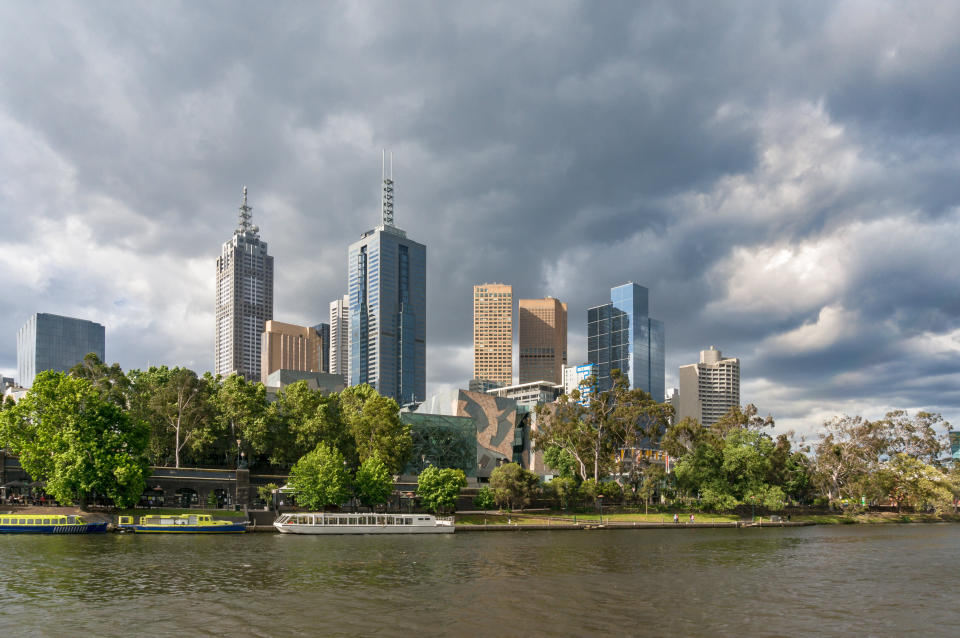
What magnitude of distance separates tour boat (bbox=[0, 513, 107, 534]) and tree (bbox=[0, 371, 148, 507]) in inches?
237

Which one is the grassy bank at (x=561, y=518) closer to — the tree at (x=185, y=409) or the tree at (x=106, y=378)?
the tree at (x=185, y=409)

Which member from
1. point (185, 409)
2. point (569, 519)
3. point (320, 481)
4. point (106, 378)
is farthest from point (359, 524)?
point (106, 378)

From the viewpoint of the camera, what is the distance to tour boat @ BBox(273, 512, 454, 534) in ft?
306

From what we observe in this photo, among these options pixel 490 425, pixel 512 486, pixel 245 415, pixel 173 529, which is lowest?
pixel 173 529

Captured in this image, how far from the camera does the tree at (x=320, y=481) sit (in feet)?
343

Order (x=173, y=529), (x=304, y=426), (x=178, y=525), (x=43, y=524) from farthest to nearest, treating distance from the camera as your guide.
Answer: (x=304, y=426)
(x=178, y=525)
(x=173, y=529)
(x=43, y=524)

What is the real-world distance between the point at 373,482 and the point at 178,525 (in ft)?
97.4

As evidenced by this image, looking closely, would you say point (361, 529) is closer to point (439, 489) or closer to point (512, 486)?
point (439, 489)

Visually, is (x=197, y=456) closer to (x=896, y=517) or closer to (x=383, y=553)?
(x=383, y=553)

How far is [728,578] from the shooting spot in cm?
5806

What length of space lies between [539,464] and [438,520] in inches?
3568

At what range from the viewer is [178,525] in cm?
8888

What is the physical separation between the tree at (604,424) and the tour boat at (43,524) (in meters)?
77.1

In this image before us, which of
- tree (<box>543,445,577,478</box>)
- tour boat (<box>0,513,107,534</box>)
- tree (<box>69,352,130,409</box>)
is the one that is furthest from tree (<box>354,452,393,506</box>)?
tree (<box>543,445,577,478</box>)
